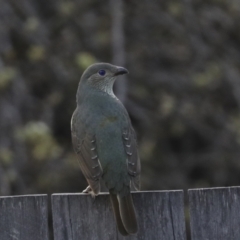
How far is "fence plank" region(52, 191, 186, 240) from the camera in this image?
4609 millimetres

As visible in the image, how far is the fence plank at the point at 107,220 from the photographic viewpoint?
461cm

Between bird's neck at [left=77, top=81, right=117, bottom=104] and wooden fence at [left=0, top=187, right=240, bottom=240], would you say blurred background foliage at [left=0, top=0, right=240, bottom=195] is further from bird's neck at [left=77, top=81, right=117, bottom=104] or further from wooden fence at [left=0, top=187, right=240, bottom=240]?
wooden fence at [left=0, top=187, right=240, bottom=240]

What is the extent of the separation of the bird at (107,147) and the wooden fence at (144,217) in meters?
0.19

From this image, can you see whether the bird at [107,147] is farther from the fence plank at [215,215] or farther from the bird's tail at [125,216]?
the fence plank at [215,215]

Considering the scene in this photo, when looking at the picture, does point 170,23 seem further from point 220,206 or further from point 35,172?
point 220,206

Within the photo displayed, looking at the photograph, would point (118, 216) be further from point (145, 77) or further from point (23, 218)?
point (145, 77)

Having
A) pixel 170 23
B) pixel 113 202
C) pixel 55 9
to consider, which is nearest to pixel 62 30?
pixel 55 9

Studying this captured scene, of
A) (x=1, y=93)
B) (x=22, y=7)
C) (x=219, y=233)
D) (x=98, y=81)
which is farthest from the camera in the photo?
(x=22, y=7)

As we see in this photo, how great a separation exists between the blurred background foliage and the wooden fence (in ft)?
13.7

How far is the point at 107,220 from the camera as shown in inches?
185

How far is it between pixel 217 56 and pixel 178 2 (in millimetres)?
814

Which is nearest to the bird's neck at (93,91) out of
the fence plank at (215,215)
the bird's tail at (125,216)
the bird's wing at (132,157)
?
the bird's wing at (132,157)

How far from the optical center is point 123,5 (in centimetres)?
1005

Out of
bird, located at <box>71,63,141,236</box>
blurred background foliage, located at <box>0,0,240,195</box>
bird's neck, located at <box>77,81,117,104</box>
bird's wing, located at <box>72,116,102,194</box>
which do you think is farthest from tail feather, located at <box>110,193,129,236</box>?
blurred background foliage, located at <box>0,0,240,195</box>
